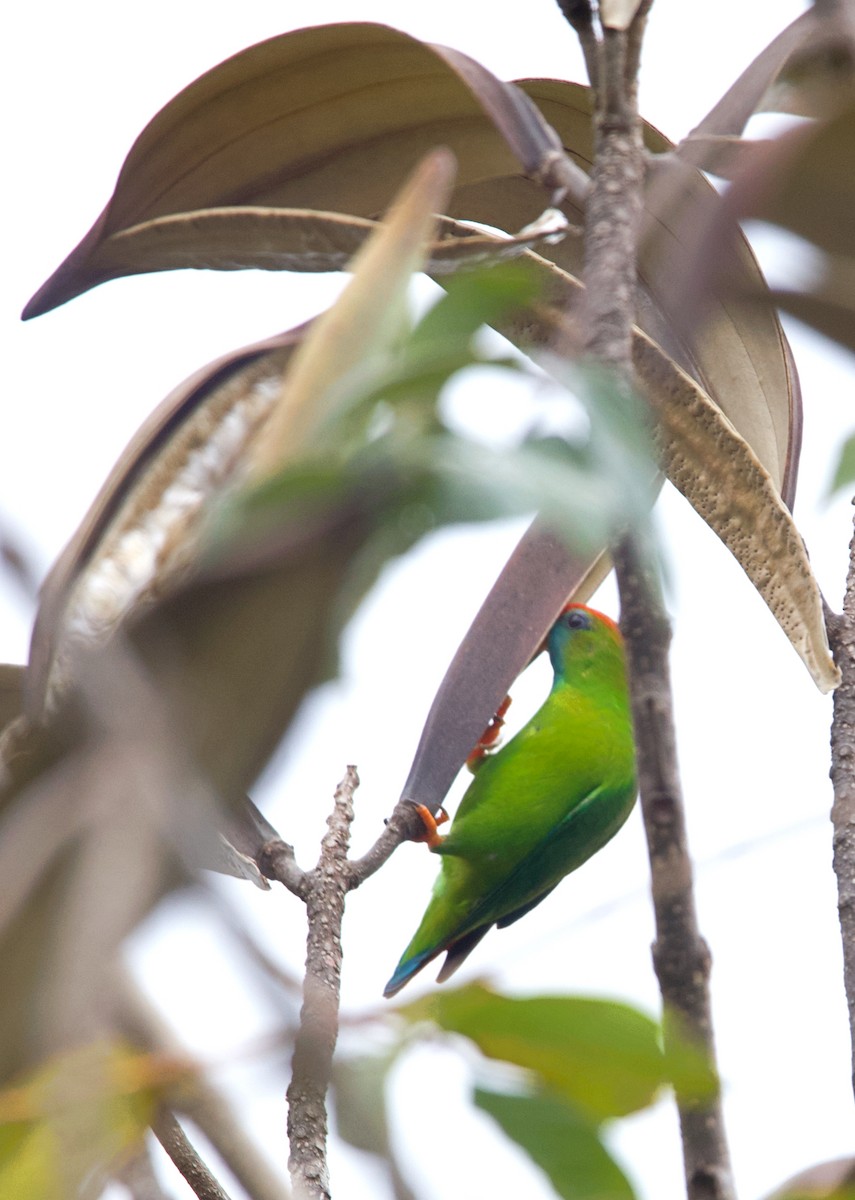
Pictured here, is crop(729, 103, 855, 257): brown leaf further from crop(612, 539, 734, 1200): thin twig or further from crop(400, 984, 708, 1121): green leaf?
crop(400, 984, 708, 1121): green leaf

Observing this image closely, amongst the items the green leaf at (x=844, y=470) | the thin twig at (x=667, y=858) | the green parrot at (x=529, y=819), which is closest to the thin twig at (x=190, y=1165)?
the thin twig at (x=667, y=858)

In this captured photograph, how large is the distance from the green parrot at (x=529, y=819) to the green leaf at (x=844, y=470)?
39.0 inches

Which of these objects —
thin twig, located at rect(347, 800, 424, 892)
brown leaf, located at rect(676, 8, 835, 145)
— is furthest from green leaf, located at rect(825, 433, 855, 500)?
thin twig, located at rect(347, 800, 424, 892)

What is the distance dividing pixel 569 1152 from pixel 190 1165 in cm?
51

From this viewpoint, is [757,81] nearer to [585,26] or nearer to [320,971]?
[585,26]

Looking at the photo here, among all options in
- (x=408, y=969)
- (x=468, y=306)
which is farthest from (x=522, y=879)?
(x=468, y=306)

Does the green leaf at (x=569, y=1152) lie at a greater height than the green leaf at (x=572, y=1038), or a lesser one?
lesser

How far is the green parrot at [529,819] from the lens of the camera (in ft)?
4.60

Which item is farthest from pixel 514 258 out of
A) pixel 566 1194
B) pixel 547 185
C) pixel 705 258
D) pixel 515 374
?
pixel 566 1194

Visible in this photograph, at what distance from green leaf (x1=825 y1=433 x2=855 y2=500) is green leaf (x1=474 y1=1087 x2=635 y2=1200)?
0.20 metres

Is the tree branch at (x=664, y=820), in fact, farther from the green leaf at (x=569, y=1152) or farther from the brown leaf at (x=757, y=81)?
the brown leaf at (x=757, y=81)

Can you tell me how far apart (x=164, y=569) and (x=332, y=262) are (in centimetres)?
27

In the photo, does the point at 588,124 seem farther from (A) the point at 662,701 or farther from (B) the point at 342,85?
(A) the point at 662,701

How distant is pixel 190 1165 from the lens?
28.7 inches
